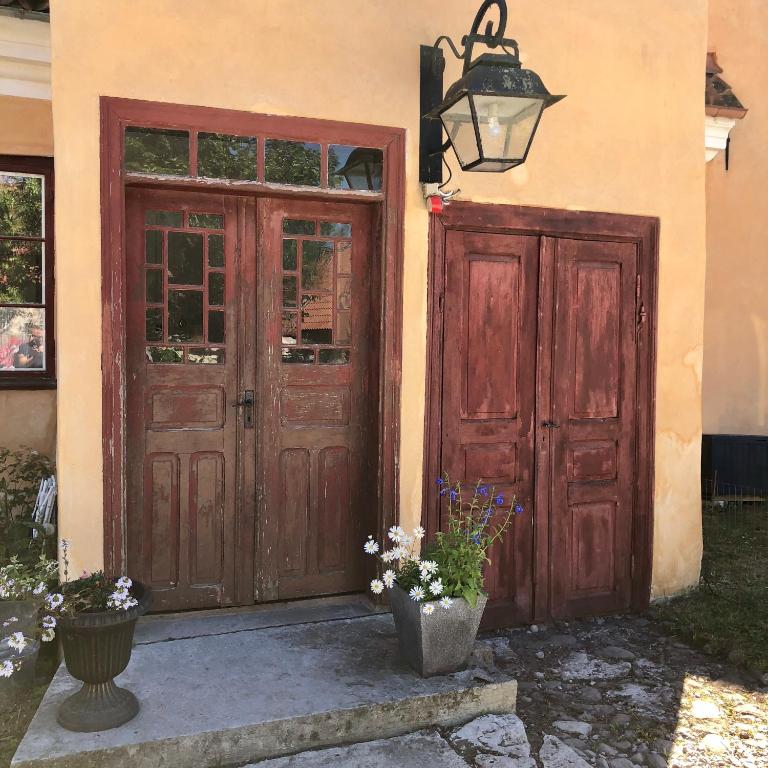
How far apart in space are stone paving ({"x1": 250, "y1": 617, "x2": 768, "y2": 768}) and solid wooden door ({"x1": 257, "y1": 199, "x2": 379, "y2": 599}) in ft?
3.59

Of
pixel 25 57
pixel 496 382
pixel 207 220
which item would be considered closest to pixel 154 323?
pixel 207 220

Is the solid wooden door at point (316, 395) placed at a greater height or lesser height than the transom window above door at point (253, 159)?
lesser

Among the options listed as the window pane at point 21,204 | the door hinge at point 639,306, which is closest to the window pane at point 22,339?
the window pane at point 21,204

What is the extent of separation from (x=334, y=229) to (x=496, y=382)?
134cm

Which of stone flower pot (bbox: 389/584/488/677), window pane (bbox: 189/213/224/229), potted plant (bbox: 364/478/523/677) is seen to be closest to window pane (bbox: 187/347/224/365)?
window pane (bbox: 189/213/224/229)

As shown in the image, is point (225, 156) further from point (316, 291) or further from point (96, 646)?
point (96, 646)

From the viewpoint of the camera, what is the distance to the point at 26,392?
5.36 metres

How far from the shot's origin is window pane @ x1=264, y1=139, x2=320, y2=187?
417 cm

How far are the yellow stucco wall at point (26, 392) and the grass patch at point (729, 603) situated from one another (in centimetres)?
434

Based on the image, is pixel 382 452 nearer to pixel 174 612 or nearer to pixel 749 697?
pixel 174 612

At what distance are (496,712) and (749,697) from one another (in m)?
1.42

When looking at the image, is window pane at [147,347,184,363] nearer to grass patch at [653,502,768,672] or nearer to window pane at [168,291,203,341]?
window pane at [168,291,203,341]

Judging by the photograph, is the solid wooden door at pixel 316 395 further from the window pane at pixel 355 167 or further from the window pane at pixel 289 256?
the window pane at pixel 355 167

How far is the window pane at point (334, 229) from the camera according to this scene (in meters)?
4.47
